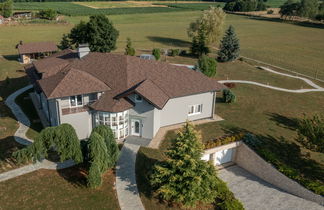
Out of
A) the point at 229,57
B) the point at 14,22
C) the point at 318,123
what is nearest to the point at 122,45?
the point at 229,57

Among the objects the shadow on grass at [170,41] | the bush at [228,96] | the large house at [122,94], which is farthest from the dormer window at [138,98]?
the shadow on grass at [170,41]

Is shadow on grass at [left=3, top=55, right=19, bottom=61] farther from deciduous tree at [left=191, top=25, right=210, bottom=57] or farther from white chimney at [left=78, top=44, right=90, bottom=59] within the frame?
deciduous tree at [left=191, top=25, right=210, bottom=57]

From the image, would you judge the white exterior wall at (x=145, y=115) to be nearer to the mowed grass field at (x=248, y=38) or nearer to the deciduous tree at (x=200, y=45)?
the deciduous tree at (x=200, y=45)

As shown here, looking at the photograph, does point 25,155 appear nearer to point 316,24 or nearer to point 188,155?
point 188,155

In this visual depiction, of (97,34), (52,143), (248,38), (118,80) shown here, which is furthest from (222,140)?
(248,38)

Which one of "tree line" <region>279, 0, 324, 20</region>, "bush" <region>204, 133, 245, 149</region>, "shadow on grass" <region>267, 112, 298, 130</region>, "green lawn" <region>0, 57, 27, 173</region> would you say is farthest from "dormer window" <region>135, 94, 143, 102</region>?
"tree line" <region>279, 0, 324, 20</region>

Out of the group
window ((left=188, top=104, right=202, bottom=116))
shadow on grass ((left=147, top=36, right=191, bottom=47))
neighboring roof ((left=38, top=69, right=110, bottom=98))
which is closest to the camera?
neighboring roof ((left=38, top=69, right=110, bottom=98))
